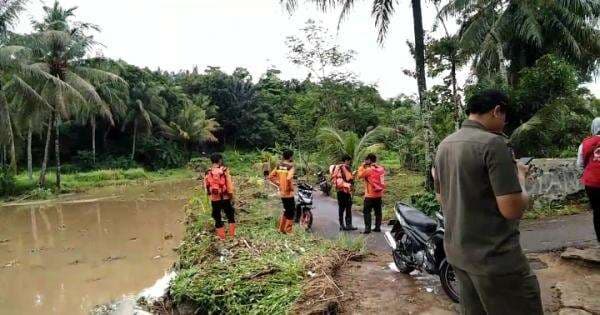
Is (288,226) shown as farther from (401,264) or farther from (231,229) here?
(401,264)

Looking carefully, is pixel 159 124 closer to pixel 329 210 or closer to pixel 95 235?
pixel 95 235

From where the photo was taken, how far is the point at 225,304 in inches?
202

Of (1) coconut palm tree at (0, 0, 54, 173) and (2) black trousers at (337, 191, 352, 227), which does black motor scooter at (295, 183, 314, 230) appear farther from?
(1) coconut palm tree at (0, 0, 54, 173)

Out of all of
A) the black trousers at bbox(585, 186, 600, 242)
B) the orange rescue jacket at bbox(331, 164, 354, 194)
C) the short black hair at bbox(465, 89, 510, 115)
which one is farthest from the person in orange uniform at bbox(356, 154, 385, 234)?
the short black hair at bbox(465, 89, 510, 115)

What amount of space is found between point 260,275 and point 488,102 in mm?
3681

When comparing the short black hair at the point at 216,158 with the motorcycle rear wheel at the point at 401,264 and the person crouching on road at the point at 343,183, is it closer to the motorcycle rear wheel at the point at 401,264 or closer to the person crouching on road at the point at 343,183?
the person crouching on road at the point at 343,183

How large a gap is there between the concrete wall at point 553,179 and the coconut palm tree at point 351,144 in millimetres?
6705

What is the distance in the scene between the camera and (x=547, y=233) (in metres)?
7.04

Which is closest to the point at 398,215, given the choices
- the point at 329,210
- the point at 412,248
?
the point at 412,248

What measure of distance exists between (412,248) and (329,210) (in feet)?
21.8

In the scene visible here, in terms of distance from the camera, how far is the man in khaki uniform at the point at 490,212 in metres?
2.23

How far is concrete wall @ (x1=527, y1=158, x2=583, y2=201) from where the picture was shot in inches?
338

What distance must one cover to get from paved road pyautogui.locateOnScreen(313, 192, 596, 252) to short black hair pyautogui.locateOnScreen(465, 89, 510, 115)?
4.39 meters

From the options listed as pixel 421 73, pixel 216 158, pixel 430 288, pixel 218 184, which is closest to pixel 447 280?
pixel 430 288
